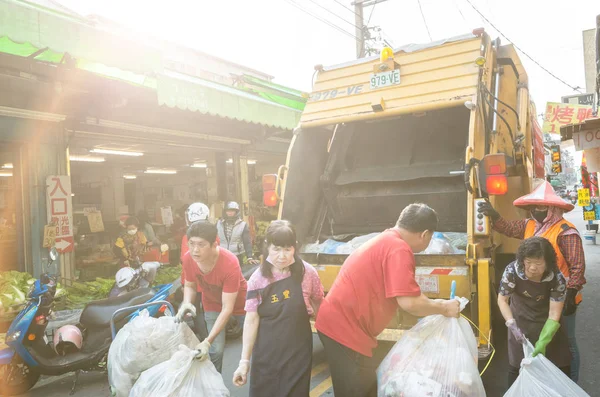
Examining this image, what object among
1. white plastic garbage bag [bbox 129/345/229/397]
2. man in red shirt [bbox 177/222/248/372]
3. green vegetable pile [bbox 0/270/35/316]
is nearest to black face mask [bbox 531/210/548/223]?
man in red shirt [bbox 177/222/248/372]

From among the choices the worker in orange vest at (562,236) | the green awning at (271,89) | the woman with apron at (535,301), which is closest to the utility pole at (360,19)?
the green awning at (271,89)

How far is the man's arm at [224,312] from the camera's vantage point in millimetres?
2887

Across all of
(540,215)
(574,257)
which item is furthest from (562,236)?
(540,215)

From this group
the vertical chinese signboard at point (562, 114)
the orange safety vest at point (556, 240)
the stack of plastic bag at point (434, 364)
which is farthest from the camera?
the vertical chinese signboard at point (562, 114)

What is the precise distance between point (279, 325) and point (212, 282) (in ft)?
3.17

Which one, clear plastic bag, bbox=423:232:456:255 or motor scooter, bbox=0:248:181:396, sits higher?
clear plastic bag, bbox=423:232:456:255

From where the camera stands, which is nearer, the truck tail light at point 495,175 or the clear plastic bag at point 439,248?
the truck tail light at point 495,175

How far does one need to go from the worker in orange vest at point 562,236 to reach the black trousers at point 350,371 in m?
1.56

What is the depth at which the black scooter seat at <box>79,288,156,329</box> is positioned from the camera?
4.18m

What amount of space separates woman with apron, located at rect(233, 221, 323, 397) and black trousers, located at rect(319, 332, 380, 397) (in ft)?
0.45

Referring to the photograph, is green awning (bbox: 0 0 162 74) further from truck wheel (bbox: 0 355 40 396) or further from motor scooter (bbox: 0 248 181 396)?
truck wheel (bbox: 0 355 40 396)

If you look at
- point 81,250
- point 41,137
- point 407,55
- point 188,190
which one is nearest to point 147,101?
point 41,137

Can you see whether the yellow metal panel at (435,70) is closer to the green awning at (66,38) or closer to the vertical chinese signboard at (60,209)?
the green awning at (66,38)

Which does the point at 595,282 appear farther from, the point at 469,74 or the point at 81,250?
the point at 81,250
